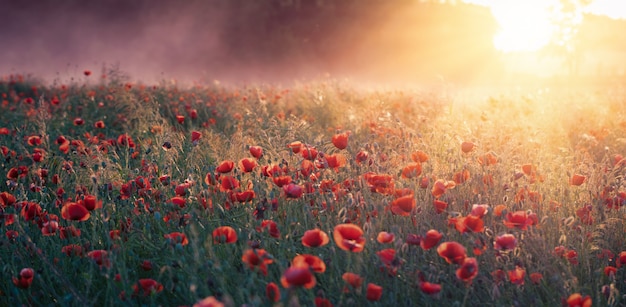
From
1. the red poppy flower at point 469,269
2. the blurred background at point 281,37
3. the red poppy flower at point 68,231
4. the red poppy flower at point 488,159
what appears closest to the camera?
the red poppy flower at point 469,269

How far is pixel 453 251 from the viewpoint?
1614mm

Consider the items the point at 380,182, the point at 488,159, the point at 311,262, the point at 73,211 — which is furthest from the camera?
the point at 488,159

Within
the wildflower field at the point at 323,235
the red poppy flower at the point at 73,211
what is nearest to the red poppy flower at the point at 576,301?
the wildflower field at the point at 323,235

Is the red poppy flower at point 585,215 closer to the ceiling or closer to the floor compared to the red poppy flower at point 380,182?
closer to the floor

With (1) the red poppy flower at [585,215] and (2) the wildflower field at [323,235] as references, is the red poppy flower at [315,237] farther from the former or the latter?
(1) the red poppy flower at [585,215]

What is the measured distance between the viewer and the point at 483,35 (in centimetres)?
2545

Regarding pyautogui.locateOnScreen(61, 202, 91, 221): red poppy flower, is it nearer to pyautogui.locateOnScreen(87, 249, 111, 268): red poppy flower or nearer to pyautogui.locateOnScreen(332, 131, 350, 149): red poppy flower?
pyautogui.locateOnScreen(87, 249, 111, 268): red poppy flower

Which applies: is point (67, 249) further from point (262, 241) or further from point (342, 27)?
point (342, 27)

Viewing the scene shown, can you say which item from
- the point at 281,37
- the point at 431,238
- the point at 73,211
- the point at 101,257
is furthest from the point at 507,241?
the point at 281,37

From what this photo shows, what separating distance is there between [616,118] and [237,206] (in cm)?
471

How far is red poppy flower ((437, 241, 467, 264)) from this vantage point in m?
1.59

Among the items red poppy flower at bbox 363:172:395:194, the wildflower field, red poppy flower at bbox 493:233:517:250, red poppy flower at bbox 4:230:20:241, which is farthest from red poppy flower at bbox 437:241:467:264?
red poppy flower at bbox 4:230:20:241

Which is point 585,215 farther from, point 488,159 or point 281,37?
point 281,37

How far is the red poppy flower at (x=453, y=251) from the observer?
1.59 metres
